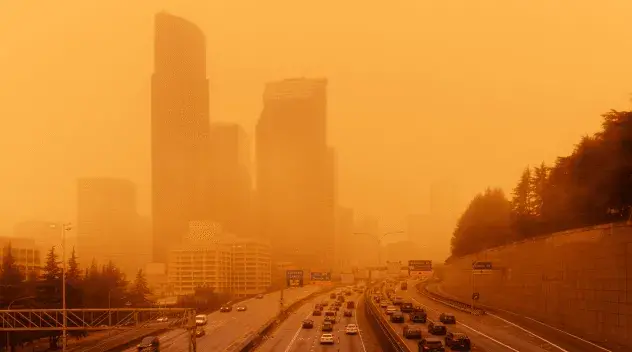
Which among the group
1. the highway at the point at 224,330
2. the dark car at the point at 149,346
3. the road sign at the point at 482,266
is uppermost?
the road sign at the point at 482,266

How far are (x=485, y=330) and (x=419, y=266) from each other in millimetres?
18984

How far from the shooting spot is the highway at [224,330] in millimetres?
59922

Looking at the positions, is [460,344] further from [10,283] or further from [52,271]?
[52,271]

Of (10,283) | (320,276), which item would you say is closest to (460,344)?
(320,276)

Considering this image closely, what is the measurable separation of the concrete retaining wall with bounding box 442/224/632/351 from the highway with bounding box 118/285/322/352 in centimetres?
2774

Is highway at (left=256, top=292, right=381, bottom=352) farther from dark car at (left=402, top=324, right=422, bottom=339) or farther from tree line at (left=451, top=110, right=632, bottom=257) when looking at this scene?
tree line at (left=451, top=110, right=632, bottom=257)

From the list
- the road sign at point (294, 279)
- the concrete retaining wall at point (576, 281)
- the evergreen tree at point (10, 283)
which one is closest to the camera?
the concrete retaining wall at point (576, 281)

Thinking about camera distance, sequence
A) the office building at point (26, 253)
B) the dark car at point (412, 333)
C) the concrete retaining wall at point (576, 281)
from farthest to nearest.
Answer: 1. the office building at point (26, 253)
2. the dark car at point (412, 333)
3. the concrete retaining wall at point (576, 281)

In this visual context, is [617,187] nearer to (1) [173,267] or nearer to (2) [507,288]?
(2) [507,288]

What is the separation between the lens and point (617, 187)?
2581 inches

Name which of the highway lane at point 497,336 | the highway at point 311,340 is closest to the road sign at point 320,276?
the highway at point 311,340

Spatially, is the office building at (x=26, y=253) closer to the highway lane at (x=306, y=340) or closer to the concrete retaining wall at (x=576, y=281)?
the highway lane at (x=306, y=340)

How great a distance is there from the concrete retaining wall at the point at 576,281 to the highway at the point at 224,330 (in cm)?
2774

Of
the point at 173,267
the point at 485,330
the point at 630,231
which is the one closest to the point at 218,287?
the point at 173,267
